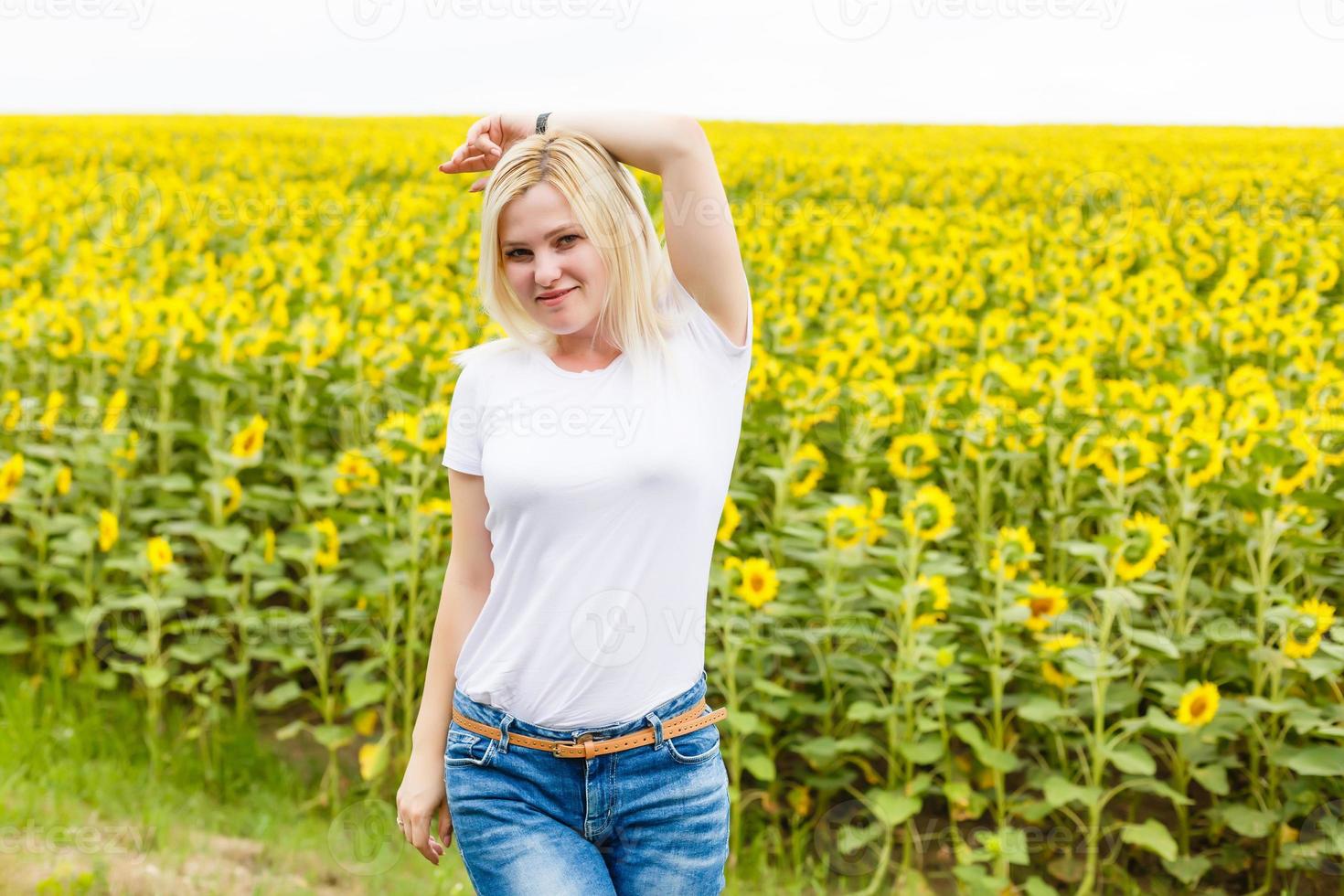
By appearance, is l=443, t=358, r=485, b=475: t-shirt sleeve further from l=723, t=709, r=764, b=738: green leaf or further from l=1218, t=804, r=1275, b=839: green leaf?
l=1218, t=804, r=1275, b=839: green leaf

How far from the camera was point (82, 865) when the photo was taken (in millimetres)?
3020

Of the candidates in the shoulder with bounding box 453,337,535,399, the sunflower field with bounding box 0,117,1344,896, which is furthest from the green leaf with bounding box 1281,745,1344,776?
the shoulder with bounding box 453,337,535,399

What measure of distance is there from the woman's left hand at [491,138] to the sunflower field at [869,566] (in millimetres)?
1620

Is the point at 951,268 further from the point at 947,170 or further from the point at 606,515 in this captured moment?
the point at 947,170

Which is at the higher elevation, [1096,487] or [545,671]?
[545,671]

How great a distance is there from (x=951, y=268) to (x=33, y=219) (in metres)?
6.67

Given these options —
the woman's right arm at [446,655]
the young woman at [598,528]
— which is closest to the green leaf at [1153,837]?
the young woman at [598,528]

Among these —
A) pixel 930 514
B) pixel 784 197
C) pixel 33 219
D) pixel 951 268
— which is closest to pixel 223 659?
pixel 930 514

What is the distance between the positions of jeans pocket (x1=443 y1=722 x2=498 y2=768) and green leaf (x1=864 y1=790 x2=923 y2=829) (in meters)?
1.70

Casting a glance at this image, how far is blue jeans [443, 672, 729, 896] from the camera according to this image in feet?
5.37

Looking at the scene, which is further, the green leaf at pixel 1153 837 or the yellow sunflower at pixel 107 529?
the yellow sunflower at pixel 107 529

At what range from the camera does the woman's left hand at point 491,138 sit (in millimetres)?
1757

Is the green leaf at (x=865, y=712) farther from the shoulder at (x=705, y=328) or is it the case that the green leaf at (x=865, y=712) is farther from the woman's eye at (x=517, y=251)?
the woman's eye at (x=517, y=251)

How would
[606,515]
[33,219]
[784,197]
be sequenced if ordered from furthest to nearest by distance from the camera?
[784,197] → [33,219] → [606,515]
